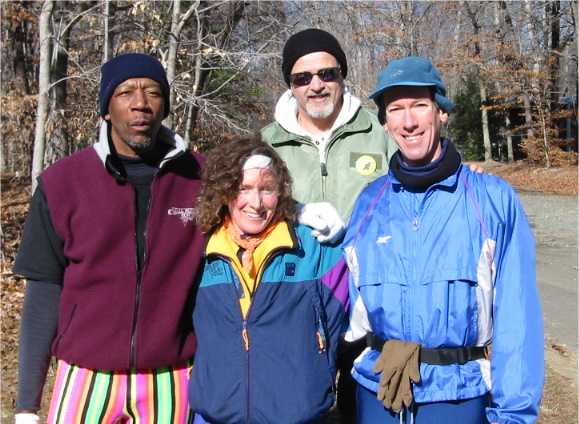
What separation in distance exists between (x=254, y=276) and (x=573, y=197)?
18.8 m

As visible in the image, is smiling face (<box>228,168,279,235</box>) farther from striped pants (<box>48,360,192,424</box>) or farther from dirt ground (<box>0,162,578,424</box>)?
dirt ground (<box>0,162,578,424</box>)

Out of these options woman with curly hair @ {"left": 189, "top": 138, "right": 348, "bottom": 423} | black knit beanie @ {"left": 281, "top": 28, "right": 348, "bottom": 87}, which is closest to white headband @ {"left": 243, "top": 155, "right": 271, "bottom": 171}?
woman with curly hair @ {"left": 189, "top": 138, "right": 348, "bottom": 423}

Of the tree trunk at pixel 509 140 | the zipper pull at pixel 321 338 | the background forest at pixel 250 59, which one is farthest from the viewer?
the tree trunk at pixel 509 140

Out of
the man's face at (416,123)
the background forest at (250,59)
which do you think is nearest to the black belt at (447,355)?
the man's face at (416,123)

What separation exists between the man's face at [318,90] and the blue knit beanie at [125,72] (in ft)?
2.69

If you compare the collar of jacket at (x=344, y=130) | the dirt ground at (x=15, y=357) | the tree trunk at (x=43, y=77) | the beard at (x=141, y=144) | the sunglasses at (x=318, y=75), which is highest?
the tree trunk at (x=43, y=77)

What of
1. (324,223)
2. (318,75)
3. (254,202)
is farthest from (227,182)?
(318,75)

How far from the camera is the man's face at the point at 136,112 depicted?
2588mm

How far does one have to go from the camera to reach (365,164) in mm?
3248

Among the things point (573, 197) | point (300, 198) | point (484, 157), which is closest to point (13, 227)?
point (300, 198)

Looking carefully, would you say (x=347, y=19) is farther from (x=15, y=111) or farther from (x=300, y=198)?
(x=300, y=198)

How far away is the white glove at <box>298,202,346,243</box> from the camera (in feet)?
8.64

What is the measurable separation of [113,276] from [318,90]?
4.53ft

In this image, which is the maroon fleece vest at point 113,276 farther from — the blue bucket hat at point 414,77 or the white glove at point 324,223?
the blue bucket hat at point 414,77
